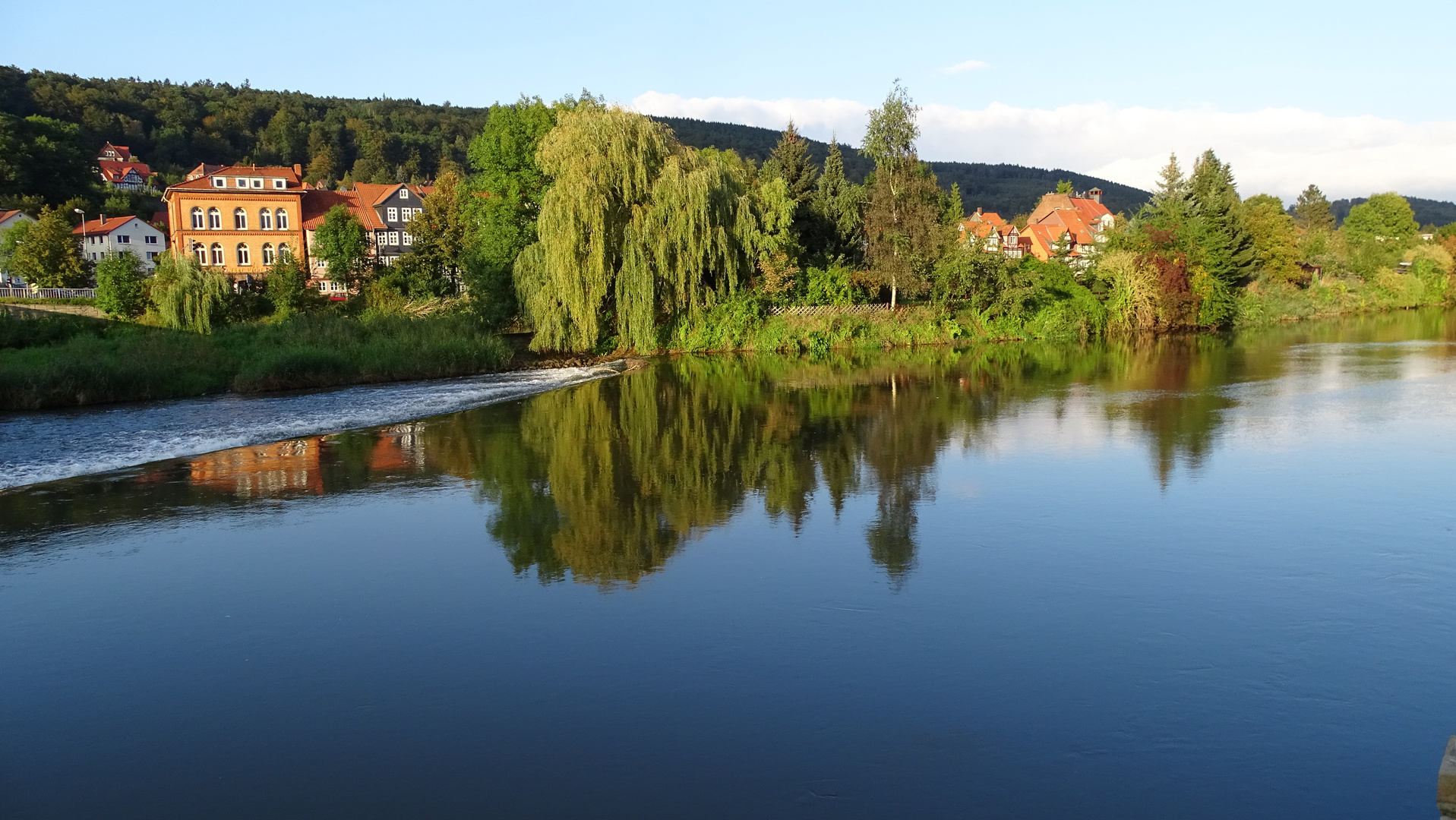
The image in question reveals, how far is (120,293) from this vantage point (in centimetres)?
3406

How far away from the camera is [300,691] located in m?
7.29

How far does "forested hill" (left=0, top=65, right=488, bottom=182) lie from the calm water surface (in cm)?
9497

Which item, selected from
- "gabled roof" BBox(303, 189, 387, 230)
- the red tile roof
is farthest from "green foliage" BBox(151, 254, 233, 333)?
the red tile roof

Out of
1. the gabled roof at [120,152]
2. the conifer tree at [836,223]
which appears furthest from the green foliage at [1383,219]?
the gabled roof at [120,152]

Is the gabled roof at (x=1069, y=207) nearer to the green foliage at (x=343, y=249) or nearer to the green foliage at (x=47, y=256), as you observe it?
the green foliage at (x=343, y=249)

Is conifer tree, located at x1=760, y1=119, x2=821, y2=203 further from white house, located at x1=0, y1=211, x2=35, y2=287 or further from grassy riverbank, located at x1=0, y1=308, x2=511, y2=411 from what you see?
white house, located at x1=0, y1=211, x2=35, y2=287

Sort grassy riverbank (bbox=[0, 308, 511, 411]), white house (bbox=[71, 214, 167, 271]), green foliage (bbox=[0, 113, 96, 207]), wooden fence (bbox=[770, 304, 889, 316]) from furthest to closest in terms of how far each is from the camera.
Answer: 1. green foliage (bbox=[0, 113, 96, 207])
2. white house (bbox=[71, 214, 167, 271])
3. wooden fence (bbox=[770, 304, 889, 316])
4. grassy riverbank (bbox=[0, 308, 511, 411])

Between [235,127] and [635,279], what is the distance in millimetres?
107531

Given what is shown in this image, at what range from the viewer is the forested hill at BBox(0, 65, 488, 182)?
10556cm

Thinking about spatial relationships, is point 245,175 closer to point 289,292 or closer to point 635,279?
point 289,292

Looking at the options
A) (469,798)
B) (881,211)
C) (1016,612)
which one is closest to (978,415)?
(1016,612)

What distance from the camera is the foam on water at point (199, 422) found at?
52.4 ft

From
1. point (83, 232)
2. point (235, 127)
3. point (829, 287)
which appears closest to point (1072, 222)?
point (829, 287)

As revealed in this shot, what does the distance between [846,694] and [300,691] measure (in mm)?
4029
